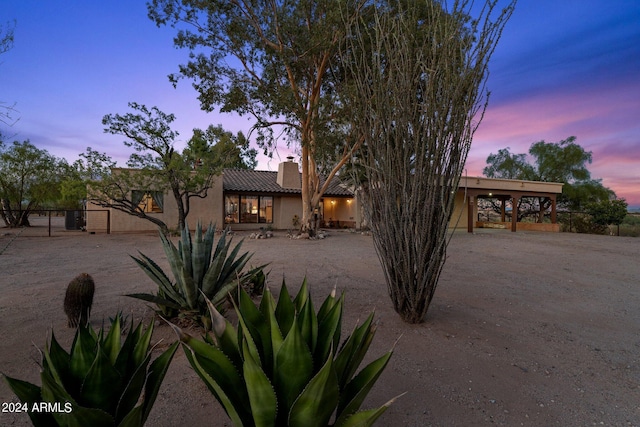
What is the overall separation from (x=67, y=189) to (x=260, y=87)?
8.84 meters

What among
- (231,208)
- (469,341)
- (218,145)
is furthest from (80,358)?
(231,208)

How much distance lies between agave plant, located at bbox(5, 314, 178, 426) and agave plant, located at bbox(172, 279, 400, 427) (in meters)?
0.22

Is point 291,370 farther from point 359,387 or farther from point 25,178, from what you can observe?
point 25,178

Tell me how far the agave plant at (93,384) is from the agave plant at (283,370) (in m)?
0.22

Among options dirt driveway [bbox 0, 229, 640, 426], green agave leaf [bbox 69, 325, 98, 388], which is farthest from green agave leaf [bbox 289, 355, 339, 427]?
dirt driveway [bbox 0, 229, 640, 426]

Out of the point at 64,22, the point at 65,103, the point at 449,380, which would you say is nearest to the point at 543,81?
the point at 449,380

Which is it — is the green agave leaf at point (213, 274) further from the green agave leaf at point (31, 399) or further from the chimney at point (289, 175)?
the chimney at point (289, 175)

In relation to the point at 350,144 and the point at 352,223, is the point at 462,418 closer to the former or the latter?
the point at 350,144

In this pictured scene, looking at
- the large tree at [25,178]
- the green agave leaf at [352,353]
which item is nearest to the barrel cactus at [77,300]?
the green agave leaf at [352,353]

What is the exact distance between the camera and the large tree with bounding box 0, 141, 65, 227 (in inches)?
755

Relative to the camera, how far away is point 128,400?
1.28 m

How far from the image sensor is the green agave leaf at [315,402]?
105 centimetres

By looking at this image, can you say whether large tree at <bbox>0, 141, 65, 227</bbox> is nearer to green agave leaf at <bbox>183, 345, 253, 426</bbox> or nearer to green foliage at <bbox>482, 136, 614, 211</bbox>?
green agave leaf at <bbox>183, 345, 253, 426</bbox>

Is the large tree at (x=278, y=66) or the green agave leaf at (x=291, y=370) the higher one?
the large tree at (x=278, y=66)
